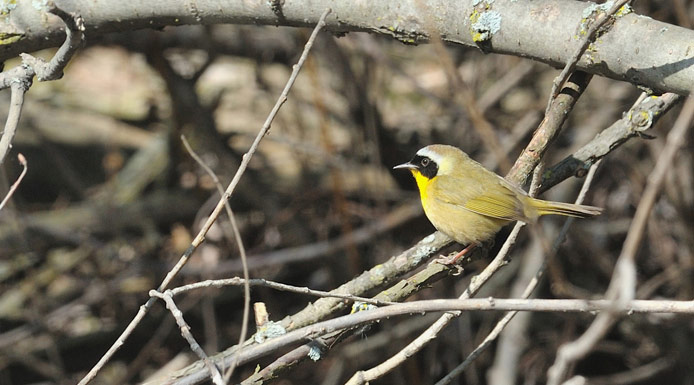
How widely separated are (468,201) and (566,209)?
56 cm

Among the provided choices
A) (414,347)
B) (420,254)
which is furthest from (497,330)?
(420,254)

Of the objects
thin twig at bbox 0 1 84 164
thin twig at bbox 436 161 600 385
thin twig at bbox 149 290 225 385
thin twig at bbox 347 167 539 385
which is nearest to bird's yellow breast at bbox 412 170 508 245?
thin twig at bbox 436 161 600 385

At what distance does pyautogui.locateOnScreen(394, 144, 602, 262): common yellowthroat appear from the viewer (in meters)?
3.18

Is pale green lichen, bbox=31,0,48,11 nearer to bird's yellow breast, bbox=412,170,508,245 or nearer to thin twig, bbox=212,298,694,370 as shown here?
thin twig, bbox=212,298,694,370

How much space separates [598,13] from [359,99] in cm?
321

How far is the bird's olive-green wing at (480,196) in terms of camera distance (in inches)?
138

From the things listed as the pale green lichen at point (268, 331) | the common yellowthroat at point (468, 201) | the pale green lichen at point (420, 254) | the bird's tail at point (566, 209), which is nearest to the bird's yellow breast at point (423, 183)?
the common yellowthroat at point (468, 201)

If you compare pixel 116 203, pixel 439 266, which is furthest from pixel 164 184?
pixel 439 266

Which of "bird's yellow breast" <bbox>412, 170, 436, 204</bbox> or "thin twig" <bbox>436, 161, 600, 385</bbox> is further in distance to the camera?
"bird's yellow breast" <bbox>412, 170, 436, 204</bbox>

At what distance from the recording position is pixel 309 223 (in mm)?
5832

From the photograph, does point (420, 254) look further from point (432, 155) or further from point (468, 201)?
point (432, 155)

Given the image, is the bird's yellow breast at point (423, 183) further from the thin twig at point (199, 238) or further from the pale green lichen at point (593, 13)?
the thin twig at point (199, 238)

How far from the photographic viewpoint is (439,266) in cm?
246

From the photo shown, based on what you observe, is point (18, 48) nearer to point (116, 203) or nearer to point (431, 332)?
point (431, 332)
